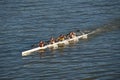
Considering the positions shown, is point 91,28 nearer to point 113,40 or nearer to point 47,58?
point 113,40

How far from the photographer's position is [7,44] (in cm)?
6412

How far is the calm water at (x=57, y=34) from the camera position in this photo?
5238cm

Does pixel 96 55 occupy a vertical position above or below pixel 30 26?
below

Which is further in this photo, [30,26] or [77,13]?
[77,13]

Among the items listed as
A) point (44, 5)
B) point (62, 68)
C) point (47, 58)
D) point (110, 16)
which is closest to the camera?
point (62, 68)

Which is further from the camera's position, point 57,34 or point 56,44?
point 57,34

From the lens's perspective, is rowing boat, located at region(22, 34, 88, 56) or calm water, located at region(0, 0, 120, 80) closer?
calm water, located at region(0, 0, 120, 80)

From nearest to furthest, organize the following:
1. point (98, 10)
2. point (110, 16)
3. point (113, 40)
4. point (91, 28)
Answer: point (113, 40)
point (91, 28)
point (110, 16)
point (98, 10)

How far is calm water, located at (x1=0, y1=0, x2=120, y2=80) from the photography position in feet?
172

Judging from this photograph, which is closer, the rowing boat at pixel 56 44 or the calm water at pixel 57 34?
the calm water at pixel 57 34

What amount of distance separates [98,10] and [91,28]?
13473mm

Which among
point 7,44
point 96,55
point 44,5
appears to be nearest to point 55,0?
point 44,5

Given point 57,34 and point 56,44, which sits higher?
point 57,34

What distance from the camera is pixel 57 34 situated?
223ft
